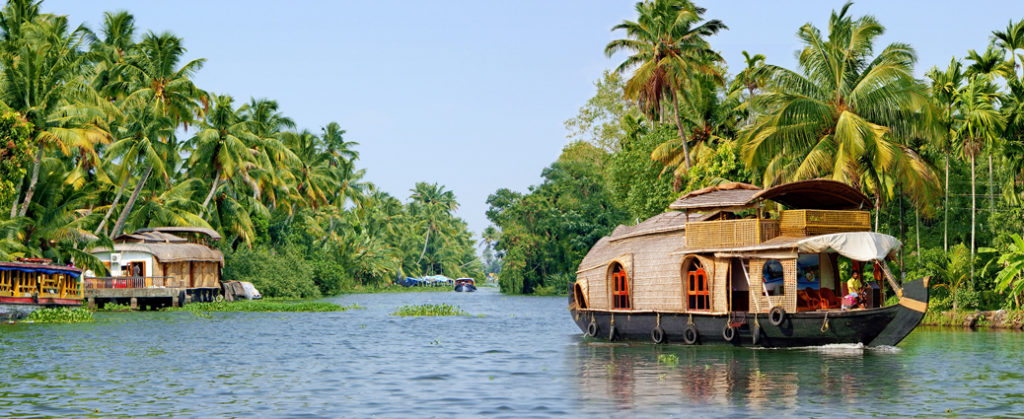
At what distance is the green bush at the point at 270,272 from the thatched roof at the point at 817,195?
42.7 meters

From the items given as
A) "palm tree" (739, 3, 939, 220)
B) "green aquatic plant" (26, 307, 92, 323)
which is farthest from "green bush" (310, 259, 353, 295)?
"palm tree" (739, 3, 939, 220)

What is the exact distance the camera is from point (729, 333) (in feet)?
85.1

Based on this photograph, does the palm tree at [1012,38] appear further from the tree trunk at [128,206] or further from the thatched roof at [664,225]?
the tree trunk at [128,206]

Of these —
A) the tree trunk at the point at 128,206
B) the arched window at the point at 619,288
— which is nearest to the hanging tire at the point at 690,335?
the arched window at the point at 619,288

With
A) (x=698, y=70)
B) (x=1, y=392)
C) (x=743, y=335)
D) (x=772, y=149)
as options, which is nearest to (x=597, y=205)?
(x=698, y=70)

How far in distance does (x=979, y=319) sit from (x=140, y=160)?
37.9 meters

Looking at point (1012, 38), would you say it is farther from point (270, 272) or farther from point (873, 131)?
point (270, 272)

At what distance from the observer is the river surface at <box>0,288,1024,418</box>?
16828mm

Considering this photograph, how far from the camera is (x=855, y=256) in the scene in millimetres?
24359

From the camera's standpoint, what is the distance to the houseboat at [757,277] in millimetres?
24578

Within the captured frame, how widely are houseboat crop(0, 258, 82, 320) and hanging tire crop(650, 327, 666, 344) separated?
2411cm

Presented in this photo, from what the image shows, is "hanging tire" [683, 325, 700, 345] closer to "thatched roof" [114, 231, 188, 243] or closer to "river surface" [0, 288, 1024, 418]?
"river surface" [0, 288, 1024, 418]

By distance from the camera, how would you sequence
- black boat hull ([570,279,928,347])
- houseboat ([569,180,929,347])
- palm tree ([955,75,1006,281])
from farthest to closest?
palm tree ([955,75,1006,281]) → houseboat ([569,180,929,347]) → black boat hull ([570,279,928,347])

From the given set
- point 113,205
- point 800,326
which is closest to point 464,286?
point 113,205
